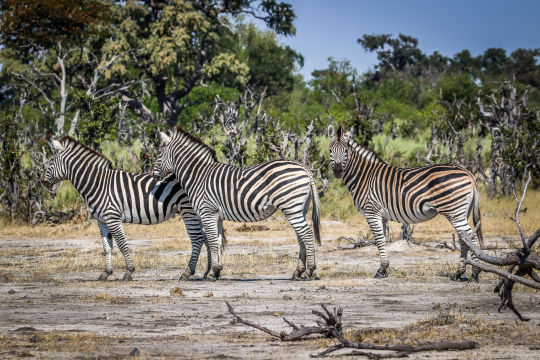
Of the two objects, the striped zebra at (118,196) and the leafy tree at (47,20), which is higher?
the leafy tree at (47,20)

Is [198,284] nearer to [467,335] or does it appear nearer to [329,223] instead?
[467,335]

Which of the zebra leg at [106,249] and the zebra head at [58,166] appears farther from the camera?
the zebra head at [58,166]

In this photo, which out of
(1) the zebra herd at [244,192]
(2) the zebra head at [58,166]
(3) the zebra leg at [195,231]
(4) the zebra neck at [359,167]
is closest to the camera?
(1) the zebra herd at [244,192]

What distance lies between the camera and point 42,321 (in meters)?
8.14

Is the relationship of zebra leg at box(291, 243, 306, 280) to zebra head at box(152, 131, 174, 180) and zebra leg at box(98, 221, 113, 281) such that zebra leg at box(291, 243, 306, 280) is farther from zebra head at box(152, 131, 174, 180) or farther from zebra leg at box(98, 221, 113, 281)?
zebra leg at box(98, 221, 113, 281)

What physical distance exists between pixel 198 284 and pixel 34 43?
19.7 m

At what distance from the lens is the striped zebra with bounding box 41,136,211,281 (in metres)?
12.2

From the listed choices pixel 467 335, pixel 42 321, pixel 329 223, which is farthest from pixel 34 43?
pixel 467 335

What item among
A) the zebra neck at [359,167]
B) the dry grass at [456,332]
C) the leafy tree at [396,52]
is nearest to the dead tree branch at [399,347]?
the dry grass at [456,332]

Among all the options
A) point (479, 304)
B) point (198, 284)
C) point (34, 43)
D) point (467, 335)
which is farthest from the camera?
point (34, 43)

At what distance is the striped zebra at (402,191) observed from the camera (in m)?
A: 11.2

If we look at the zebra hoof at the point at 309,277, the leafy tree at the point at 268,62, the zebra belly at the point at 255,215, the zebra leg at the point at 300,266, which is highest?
the leafy tree at the point at 268,62

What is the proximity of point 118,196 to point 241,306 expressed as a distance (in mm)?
4012

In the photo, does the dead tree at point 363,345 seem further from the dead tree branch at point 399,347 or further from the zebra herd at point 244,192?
the zebra herd at point 244,192
